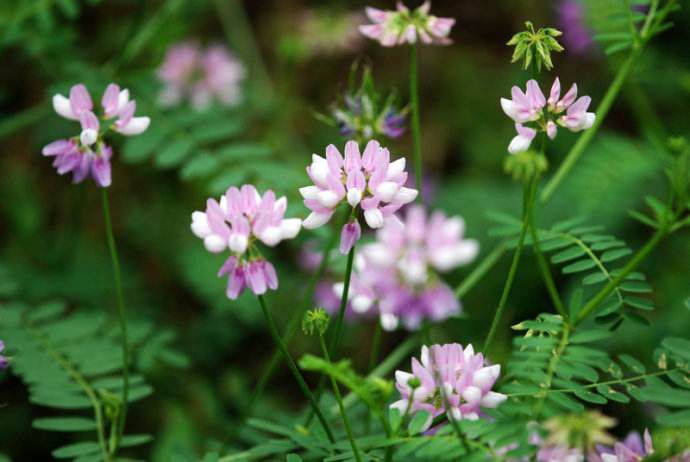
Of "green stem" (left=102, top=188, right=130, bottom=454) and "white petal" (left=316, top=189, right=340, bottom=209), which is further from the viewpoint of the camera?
"green stem" (left=102, top=188, right=130, bottom=454)

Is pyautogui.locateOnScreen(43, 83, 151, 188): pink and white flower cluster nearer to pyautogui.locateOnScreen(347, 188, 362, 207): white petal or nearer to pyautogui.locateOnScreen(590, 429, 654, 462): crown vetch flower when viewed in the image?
pyautogui.locateOnScreen(347, 188, 362, 207): white petal

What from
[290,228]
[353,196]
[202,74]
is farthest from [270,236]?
[202,74]

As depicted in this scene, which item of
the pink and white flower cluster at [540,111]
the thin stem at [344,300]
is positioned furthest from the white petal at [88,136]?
the pink and white flower cluster at [540,111]

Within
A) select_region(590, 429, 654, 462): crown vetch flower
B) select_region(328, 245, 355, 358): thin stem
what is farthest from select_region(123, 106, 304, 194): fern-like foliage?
select_region(590, 429, 654, 462): crown vetch flower

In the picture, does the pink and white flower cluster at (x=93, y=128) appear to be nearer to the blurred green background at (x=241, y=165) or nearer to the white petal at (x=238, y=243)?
the white petal at (x=238, y=243)

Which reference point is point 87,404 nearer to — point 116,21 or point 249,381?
point 249,381
